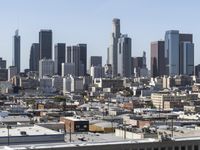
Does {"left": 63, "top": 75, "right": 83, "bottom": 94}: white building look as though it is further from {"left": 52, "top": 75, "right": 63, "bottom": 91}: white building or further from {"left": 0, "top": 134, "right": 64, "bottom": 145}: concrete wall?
{"left": 0, "top": 134, "right": 64, "bottom": 145}: concrete wall

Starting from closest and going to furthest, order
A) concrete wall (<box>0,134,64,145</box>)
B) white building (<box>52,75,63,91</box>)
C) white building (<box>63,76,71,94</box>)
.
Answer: concrete wall (<box>0,134,64,145</box>), white building (<box>63,76,71,94</box>), white building (<box>52,75,63,91</box>)

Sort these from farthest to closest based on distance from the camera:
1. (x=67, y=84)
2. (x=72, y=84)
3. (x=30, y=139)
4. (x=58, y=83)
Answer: (x=58, y=83) < (x=67, y=84) < (x=72, y=84) < (x=30, y=139)

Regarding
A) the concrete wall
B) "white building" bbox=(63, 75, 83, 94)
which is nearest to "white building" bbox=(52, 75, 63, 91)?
"white building" bbox=(63, 75, 83, 94)

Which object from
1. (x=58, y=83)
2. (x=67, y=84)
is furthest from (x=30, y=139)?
(x=58, y=83)

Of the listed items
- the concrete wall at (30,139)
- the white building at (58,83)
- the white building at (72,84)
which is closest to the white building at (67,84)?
the white building at (72,84)

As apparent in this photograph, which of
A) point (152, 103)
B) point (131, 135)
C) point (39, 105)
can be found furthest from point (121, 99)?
point (131, 135)

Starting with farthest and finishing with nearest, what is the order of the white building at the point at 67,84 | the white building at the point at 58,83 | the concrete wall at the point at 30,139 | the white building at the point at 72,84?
the white building at the point at 58,83 < the white building at the point at 67,84 < the white building at the point at 72,84 < the concrete wall at the point at 30,139

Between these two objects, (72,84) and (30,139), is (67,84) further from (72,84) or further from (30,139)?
(30,139)

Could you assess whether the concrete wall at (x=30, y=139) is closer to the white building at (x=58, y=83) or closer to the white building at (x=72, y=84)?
the white building at (x=72, y=84)

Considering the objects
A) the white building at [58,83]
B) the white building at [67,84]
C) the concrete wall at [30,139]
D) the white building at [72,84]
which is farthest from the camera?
the white building at [58,83]

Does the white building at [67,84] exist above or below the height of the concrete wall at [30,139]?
above

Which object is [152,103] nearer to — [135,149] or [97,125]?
[97,125]

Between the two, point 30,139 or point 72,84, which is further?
point 72,84
